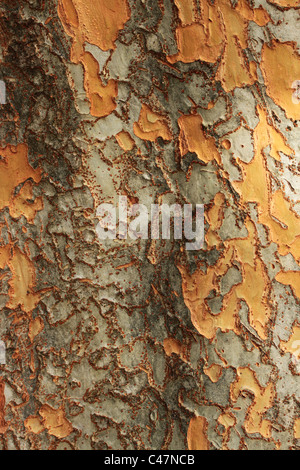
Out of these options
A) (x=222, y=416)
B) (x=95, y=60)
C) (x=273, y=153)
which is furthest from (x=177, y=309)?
(x=95, y=60)

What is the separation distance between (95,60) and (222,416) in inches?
36.8

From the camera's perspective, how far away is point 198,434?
114 centimetres

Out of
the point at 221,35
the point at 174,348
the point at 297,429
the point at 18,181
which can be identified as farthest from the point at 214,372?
the point at 221,35

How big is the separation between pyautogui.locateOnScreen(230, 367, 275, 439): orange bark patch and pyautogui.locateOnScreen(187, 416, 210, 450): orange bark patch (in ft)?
0.33

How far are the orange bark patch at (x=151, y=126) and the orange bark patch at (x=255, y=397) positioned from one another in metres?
0.62

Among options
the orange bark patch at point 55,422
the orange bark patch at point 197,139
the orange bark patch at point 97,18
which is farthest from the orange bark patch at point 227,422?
the orange bark patch at point 97,18

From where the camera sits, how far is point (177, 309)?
1144 millimetres

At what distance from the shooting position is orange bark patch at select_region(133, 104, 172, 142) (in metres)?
1.12

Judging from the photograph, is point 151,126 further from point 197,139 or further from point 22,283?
point 22,283

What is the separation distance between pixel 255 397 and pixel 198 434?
0.57ft

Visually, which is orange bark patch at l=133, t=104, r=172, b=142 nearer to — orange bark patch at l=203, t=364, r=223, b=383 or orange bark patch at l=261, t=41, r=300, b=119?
orange bark patch at l=261, t=41, r=300, b=119

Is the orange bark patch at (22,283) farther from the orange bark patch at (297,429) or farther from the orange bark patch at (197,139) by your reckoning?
the orange bark patch at (297,429)

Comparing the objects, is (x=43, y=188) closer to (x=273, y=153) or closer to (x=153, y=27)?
(x=153, y=27)

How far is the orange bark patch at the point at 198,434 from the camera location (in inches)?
44.8
